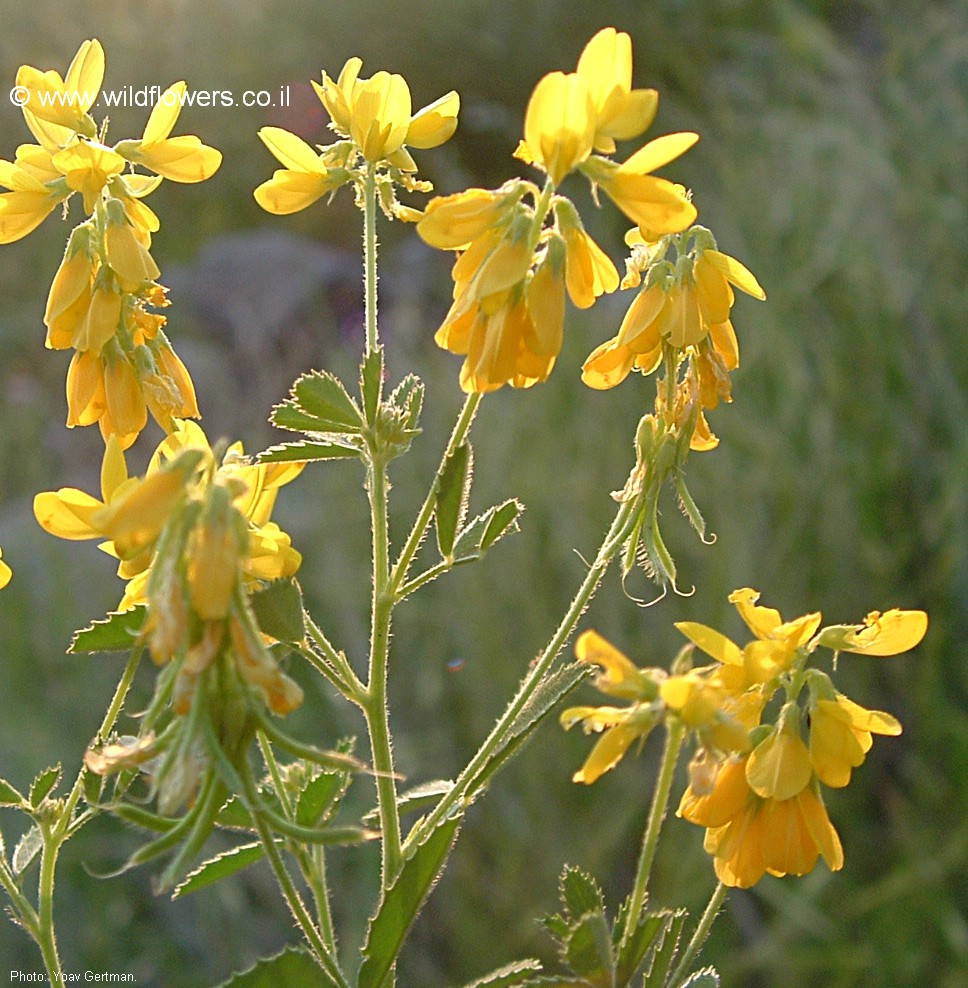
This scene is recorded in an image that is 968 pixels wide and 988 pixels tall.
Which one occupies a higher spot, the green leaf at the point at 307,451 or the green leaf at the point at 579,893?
the green leaf at the point at 307,451

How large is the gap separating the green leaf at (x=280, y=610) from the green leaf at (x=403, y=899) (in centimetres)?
15

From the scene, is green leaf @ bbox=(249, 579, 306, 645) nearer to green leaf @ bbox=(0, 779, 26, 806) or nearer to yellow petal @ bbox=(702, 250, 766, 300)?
green leaf @ bbox=(0, 779, 26, 806)

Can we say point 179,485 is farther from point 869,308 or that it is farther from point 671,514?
point 869,308

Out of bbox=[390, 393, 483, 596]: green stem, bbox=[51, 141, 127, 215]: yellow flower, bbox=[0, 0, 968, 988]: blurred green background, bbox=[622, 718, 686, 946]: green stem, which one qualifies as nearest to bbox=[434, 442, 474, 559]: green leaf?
bbox=[390, 393, 483, 596]: green stem

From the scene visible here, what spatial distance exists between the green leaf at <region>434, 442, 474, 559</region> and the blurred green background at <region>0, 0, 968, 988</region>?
4.67 ft

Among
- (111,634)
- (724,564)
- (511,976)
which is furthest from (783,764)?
(724,564)

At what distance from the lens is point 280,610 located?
0.81 metres

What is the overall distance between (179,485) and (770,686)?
0.45 metres

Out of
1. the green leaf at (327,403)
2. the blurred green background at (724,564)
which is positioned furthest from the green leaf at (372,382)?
the blurred green background at (724,564)

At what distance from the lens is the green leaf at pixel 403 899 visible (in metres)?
0.83

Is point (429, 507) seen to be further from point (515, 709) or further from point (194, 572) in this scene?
point (194, 572)

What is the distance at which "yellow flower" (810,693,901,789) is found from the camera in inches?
34.9

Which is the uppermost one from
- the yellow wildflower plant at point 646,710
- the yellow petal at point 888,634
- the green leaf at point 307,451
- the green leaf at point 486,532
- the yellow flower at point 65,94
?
the yellow flower at point 65,94

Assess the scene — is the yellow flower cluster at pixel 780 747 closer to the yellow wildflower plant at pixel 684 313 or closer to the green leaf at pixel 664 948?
the green leaf at pixel 664 948
